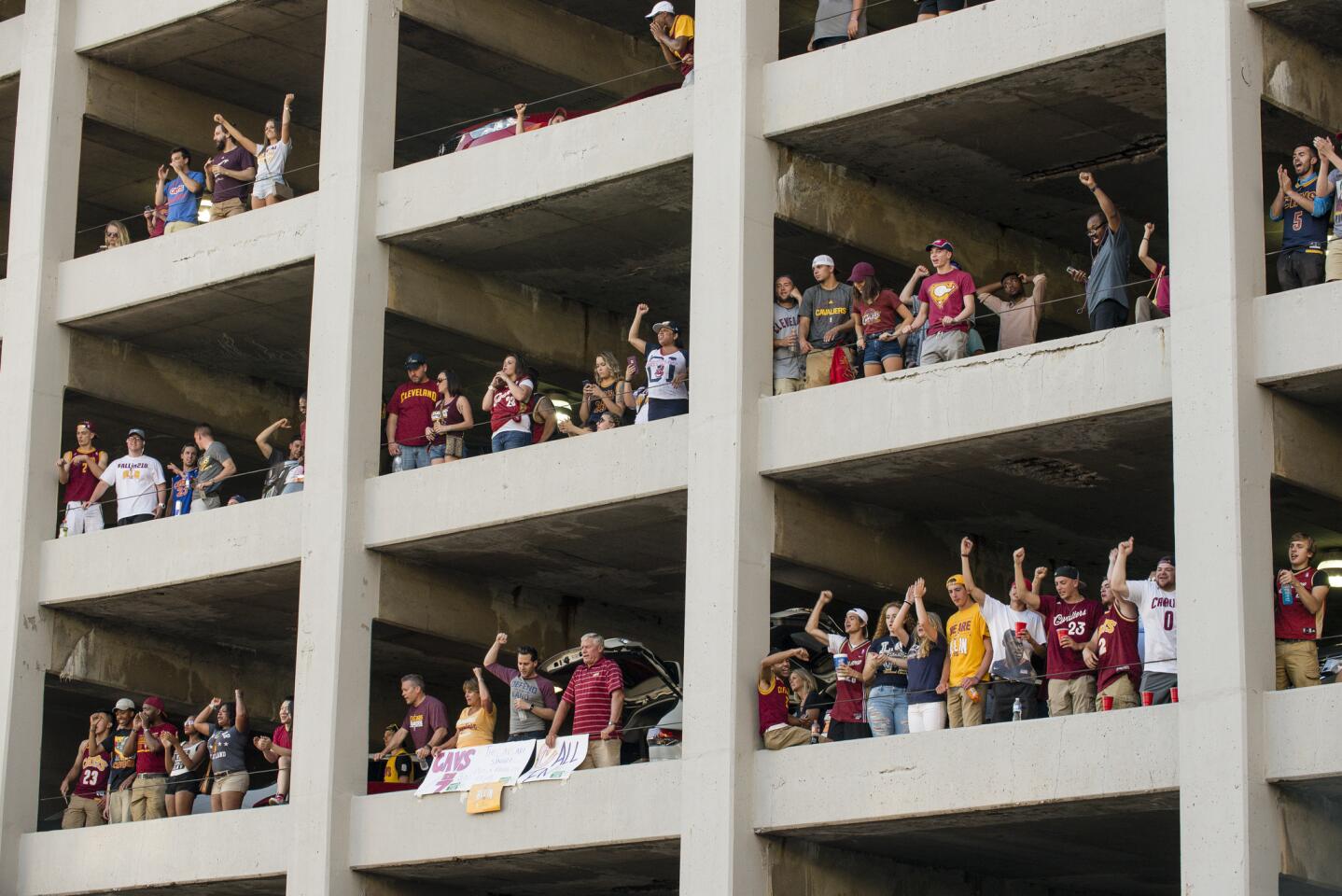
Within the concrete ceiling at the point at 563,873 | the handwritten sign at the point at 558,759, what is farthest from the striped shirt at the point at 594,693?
the concrete ceiling at the point at 563,873

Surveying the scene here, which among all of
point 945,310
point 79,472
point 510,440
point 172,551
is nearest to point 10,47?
point 79,472

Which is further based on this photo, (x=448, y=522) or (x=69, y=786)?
(x=69, y=786)

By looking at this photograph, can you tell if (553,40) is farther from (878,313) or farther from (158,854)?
(158,854)

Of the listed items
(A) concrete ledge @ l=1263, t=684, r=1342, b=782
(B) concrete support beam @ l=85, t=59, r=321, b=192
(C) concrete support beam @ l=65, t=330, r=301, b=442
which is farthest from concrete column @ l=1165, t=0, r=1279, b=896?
(C) concrete support beam @ l=65, t=330, r=301, b=442

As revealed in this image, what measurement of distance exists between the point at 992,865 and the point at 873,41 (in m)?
8.06

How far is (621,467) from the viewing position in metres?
23.8

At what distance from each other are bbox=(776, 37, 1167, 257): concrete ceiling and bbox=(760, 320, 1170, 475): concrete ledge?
2.59 m

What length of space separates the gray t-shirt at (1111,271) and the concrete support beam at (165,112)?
11.7m

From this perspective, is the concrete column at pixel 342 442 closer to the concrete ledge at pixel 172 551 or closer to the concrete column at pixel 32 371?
the concrete ledge at pixel 172 551

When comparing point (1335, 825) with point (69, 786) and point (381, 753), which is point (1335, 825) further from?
point (69, 786)

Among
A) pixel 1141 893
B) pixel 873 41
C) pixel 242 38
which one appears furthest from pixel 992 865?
pixel 242 38

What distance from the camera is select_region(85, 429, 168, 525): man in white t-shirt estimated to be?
28.1 m

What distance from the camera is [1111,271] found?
21062 millimetres

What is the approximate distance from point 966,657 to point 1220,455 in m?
2.72
